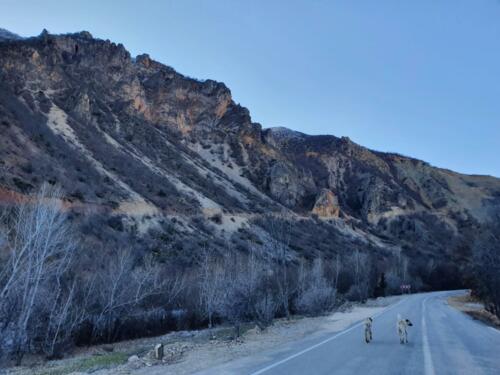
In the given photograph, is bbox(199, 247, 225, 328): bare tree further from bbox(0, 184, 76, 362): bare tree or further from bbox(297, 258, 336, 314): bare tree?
bbox(0, 184, 76, 362): bare tree

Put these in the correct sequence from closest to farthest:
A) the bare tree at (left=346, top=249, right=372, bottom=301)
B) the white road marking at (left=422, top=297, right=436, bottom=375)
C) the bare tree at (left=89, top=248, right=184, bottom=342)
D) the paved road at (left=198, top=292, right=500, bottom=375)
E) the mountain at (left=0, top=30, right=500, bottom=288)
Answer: the white road marking at (left=422, top=297, right=436, bottom=375)
the paved road at (left=198, top=292, right=500, bottom=375)
the bare tree at (left=89, top=248, right=184, bottom=342)
the mountain at (left=0, top=30, right=500, bottom=288)
the bare tree at (left=346, top=249, right=372, bottom=301)

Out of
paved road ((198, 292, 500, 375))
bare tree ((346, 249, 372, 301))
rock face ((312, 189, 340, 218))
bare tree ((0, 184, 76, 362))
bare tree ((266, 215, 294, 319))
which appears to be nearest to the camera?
paved road ((198, 292, 500, 375))

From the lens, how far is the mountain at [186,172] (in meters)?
39.6

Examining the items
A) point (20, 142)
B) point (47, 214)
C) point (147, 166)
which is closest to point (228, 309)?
point (47, 214)

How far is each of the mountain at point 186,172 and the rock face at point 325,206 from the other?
0.67ft

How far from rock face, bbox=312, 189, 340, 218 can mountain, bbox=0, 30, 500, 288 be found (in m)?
0.20

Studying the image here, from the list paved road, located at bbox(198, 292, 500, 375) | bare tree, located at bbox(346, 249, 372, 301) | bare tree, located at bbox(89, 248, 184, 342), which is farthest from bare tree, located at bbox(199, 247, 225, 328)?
bare tree, located at bbox(346, 249, 372, 301)

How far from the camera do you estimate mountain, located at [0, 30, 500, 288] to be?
130 ft

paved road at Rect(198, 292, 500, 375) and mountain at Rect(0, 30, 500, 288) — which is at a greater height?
mountain at Rect(0, 30, 500, 288)

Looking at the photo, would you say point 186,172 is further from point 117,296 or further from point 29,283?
point 29,283

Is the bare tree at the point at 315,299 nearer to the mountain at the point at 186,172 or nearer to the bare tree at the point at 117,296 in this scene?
the bare tree at the point at 117,296

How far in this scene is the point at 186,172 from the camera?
62.7m

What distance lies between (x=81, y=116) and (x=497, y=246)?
153ft

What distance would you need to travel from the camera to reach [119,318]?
74.5 ft
